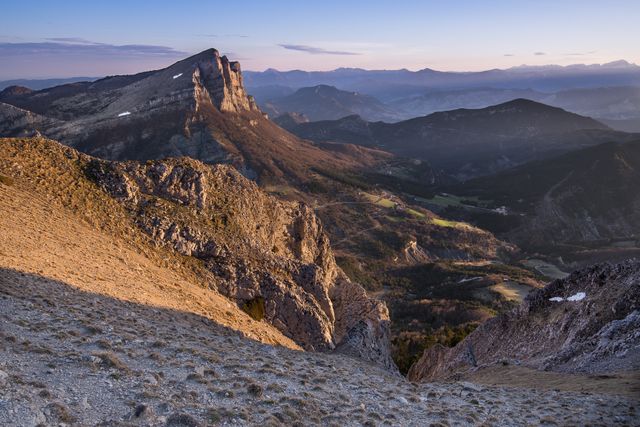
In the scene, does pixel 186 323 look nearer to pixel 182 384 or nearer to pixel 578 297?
pixel 182 384

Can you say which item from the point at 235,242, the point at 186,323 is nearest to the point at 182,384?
the point at 186,323

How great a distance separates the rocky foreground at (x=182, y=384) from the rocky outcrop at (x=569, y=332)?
7.80 meters

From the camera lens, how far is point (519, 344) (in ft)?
128

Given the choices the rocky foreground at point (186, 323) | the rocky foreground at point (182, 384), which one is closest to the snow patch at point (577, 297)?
the rocky foreground at point (186, 323)

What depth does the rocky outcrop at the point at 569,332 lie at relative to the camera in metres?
29.5

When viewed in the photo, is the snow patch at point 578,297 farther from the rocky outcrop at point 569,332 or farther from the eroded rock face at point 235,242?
the eroded rock face at point 235,242

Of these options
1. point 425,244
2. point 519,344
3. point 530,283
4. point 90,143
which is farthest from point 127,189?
point 90,143

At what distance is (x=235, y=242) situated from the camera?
40031 mm

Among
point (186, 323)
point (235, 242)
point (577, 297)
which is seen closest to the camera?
point (186, 323)

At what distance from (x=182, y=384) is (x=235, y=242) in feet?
81.7

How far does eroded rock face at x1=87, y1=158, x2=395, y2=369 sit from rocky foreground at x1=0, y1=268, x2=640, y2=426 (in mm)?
11005

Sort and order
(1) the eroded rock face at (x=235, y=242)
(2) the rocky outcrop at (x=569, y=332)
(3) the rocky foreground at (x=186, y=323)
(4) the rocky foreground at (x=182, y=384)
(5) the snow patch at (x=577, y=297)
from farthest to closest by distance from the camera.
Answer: (5) the snow patch at (x=577, y=297)
(1) the eroded rock face at (x=235, y=242)
(2) the rocky outcrop at (x=569, y=332)
(3) the rocky foreground at (x=186, y=323)
(4) the rocky foreground at (x=182, y=384)

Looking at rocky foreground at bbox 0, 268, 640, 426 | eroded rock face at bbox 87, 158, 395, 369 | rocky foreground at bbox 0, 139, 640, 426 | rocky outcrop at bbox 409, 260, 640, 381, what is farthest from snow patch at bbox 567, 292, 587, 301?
eroded rock face at bbox 87, 158, 395, 369

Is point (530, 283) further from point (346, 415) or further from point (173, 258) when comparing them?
point (346, 415)
